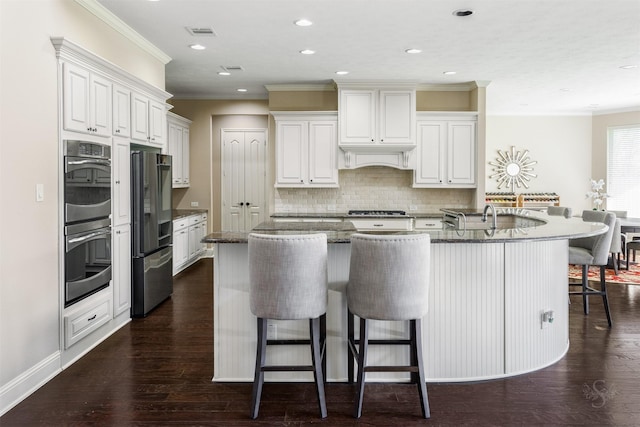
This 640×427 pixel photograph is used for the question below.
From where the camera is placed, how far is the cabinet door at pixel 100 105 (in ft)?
11.9

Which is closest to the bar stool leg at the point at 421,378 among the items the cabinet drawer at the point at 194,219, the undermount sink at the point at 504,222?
A: the undermount sink at the point at 504,222

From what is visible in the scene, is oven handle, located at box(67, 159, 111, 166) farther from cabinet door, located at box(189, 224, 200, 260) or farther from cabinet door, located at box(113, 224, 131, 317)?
cabinet door, located at box(189, 224, 200, 260)

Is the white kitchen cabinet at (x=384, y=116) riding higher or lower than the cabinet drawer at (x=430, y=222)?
higher

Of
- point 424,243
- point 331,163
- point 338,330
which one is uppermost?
point 331,163

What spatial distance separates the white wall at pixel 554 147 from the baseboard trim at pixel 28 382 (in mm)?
8186

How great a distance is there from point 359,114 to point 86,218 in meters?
3.93

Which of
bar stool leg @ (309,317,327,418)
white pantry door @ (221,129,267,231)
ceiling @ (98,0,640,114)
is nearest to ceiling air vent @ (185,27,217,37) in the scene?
ceiling @ (98,0,640,114)

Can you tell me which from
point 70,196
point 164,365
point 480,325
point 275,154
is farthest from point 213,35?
point 480,325

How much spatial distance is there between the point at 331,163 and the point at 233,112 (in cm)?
218

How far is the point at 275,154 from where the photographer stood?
22.1 ft

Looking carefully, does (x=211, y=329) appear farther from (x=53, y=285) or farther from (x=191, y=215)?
(x=191, y=215)

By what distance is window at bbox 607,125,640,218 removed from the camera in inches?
336

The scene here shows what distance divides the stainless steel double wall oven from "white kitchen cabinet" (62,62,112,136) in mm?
138

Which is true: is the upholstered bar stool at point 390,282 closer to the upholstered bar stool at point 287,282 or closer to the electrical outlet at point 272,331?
the upholstered bar stool at point 287,282
